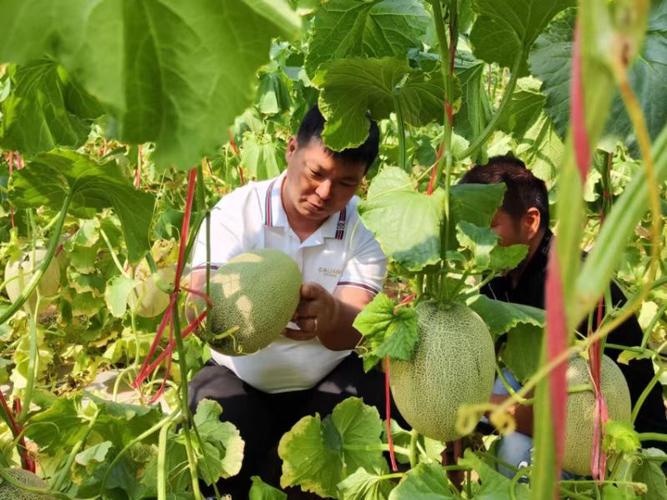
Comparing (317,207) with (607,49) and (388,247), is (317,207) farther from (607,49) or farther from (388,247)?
(607,49)

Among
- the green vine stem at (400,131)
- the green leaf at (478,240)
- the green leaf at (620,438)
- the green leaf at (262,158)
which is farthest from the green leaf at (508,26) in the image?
the green leaf at (262,158)

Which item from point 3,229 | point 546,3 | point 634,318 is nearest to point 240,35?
point 546,3

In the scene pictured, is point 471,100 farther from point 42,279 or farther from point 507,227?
point 42,279

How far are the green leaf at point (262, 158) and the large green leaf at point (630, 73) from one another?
2398 millimetres

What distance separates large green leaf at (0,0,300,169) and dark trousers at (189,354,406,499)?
4.55 ft

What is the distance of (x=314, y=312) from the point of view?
1418 mm

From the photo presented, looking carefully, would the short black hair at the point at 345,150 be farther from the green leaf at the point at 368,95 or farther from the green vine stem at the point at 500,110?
the green vine stem at the point at 500,110

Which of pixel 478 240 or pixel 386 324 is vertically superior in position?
pixel 478 240

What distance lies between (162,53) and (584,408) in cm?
75

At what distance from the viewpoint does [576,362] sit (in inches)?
39.6

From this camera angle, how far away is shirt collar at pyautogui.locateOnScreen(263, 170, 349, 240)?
1.83 meters

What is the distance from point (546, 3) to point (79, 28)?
0.58m

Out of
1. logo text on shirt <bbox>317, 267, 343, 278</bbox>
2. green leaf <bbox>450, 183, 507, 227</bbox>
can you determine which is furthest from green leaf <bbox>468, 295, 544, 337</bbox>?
logo text on shirt <bbox>317, 267, 343, 278</bbox>

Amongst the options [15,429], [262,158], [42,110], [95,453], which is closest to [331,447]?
[95,453]
